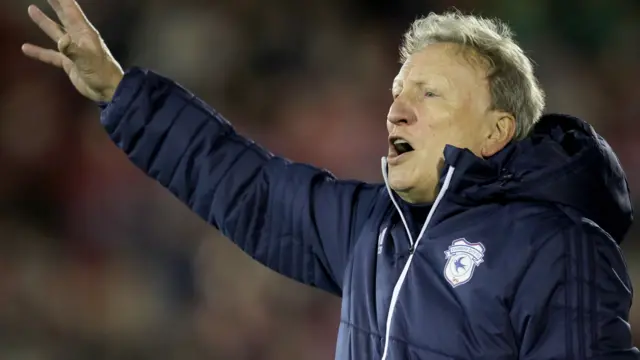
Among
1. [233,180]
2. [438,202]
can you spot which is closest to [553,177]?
[438,202]

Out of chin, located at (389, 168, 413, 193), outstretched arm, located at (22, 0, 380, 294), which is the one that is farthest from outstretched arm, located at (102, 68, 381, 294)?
chin, located at (389, 168, 413, 193)

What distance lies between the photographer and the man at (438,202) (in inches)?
33.0

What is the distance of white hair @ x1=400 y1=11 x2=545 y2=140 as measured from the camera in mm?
992

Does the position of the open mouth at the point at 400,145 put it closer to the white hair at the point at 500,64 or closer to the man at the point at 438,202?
the man at the point at 438,202

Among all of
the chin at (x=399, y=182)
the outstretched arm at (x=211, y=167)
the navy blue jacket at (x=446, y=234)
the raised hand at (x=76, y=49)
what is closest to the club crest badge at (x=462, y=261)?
the navy blue jacket at (x=446, y=234)

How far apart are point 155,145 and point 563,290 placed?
1.79 feet

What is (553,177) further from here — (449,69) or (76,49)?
(76,49)

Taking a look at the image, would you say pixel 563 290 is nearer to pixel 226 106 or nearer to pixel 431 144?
pixel 431 144

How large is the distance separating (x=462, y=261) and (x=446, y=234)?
42 mm

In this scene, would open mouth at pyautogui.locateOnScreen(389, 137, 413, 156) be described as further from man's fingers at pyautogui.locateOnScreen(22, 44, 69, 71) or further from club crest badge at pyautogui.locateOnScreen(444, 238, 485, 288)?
man's fingers at pyautogui.locateOnScreen(22, 44, 69, 71)

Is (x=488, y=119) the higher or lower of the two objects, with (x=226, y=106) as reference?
lower

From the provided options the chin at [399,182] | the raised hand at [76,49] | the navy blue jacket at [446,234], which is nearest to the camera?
the navy blue jacket at [446,234]

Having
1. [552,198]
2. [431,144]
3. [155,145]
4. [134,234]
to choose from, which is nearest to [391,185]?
[431,144]

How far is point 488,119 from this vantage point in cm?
99
